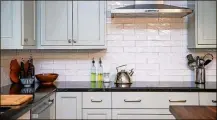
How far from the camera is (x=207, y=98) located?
10.1ft

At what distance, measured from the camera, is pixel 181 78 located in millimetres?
3742

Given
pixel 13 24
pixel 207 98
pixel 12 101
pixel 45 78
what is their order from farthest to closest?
1. pixel 45 78
2. pixel 207 98
3. pixel 13 24
4. pixel 12 101

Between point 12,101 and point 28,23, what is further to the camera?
point 28,23

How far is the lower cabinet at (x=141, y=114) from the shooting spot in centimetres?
307

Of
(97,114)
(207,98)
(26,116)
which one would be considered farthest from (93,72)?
(26,116)

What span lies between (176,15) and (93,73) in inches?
49.2

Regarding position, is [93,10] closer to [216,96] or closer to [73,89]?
[73,89]

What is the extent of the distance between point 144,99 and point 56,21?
136 cm

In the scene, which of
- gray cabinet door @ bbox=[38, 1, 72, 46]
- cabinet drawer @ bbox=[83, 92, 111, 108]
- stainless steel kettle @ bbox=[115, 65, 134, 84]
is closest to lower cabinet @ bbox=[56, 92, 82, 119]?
cabinet drawer @ bbox=[83, 92, 111, 108]

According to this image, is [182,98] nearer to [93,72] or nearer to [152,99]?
[152,99]

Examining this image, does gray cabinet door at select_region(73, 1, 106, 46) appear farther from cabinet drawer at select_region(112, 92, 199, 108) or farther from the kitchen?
cabinet drawer at select_region(112, 92, 199, 108)

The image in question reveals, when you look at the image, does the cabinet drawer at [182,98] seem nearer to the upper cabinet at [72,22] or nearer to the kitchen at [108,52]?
the kitchen at [108,52]

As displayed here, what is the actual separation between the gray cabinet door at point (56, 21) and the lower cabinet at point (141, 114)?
0.99 metres

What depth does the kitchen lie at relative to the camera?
3.08 metres
